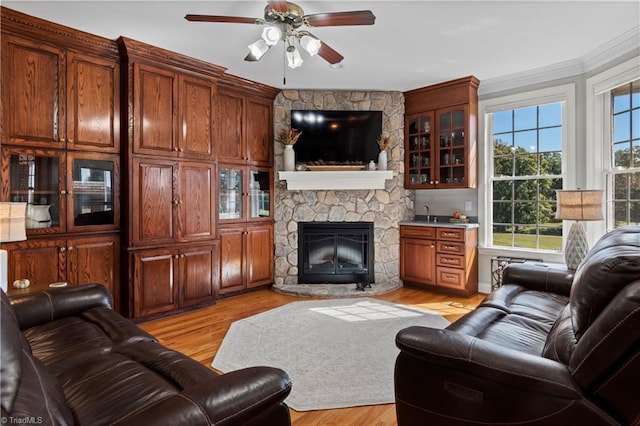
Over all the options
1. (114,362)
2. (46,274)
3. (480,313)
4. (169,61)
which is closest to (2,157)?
(46,274)

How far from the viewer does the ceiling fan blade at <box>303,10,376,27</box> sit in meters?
2.38

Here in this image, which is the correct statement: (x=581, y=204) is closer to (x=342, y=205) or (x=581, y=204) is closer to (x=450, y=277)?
(x=450, y=277)

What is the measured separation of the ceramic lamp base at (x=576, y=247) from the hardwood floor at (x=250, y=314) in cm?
120

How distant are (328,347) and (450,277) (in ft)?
7.52

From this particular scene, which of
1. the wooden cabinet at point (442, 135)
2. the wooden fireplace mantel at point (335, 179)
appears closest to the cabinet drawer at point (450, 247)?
the wooden cabinet at point (442, 135)

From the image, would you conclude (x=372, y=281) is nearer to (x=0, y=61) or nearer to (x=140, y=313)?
(x=140, y=313)

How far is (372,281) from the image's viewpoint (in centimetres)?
504

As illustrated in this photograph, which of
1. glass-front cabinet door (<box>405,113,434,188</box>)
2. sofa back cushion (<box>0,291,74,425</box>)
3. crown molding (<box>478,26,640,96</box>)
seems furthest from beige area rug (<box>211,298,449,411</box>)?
crown molding (<box>478,26,640,96</box>)

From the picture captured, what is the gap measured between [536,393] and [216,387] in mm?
1103

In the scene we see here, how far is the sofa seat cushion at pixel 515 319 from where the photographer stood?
1.84m

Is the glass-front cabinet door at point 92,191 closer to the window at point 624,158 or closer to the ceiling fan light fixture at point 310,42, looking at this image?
the ceiling fan light fixture at point 310,42

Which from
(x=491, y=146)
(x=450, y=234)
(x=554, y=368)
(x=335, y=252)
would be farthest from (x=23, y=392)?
(x=491, y=146)

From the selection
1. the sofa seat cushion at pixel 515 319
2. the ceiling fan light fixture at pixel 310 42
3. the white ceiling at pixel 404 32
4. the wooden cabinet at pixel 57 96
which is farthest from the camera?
the wooden cabinet at pixel 57 96

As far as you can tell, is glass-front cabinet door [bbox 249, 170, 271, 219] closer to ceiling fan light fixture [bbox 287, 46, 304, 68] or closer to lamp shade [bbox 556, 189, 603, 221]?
ceiling fan light fixture [bbox 287, 46, 304, 68]
